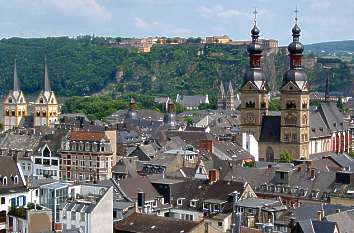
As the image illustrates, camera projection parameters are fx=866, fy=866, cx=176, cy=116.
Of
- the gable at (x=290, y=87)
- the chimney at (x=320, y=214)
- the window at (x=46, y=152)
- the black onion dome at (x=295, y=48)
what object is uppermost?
the black onion dome at (x=295, y=48)

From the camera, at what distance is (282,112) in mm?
134625

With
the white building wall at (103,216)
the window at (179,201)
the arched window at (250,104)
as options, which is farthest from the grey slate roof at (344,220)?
the arched window at (250,104)

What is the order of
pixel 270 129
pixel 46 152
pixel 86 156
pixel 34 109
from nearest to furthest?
1. pixel 86 156
2. pixel 46 152
3. pixel 270 129
4. pixel 34 109

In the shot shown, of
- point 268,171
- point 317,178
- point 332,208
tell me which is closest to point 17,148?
point 268,171

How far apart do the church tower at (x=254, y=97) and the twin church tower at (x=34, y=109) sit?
144ft

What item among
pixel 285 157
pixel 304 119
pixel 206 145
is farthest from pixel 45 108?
pixel 285 157

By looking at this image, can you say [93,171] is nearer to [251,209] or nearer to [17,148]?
[17,148]

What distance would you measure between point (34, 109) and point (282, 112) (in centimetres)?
5800

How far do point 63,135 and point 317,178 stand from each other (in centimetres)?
3496

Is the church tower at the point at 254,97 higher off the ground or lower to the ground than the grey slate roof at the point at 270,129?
higher

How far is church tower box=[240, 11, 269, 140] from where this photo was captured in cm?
13688

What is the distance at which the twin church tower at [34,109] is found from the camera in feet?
557

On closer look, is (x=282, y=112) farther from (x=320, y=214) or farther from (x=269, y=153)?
(x=320, y=214)

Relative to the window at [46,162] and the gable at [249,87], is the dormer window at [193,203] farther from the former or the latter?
the gable at [249,87]
